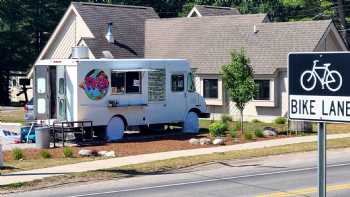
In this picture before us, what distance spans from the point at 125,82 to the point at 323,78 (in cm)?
2472

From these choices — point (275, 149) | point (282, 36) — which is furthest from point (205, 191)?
point (282, 36)

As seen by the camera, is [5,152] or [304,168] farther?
[5,152]

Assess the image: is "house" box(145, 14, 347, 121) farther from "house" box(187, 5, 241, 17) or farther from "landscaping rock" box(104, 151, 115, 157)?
"landscaping rock" box(104, 151, 115, 157)

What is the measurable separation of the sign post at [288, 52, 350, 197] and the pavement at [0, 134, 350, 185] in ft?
44.9

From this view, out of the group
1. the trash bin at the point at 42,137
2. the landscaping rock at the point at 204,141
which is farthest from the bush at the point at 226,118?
the trash bin at the point at 42,137

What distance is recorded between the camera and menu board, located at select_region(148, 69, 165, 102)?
3034 centimetres

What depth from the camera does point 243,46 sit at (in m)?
40.4

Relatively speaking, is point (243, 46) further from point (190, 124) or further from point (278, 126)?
point (190, 124)

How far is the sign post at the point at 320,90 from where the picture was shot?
193 inches

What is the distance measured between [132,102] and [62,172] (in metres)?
10.2

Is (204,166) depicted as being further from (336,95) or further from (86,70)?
(336,95)

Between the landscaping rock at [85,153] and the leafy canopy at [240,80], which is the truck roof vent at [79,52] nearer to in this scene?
the landscaping rock at [85,153]

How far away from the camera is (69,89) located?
91.6 ft

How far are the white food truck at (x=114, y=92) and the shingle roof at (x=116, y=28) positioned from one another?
32.3 ft
